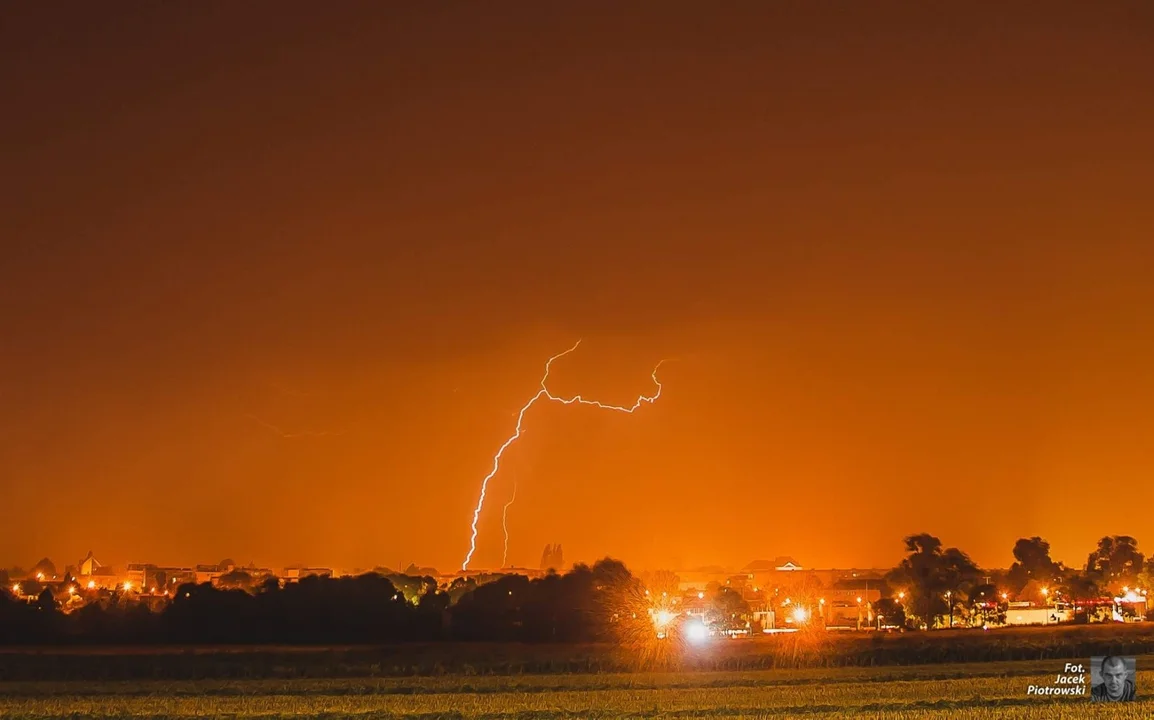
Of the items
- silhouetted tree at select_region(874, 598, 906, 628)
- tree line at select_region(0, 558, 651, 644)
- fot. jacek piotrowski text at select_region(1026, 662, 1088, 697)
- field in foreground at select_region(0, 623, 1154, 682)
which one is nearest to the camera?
fot. jacek piotrowski text at select_region(1026, 662, 1088, 697)

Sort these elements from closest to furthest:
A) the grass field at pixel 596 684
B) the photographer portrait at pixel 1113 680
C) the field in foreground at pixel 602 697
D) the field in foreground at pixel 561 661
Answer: the field in foreground at pixel 602 697 < the grass field at pixel 596 684 < the photographer portrait at pixel 1113 680 < the field in foreground at pixel 561 661

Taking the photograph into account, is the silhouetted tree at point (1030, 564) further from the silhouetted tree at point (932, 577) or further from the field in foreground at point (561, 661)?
the field in foreground at point (561, 661)

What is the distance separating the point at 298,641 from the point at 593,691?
137ft

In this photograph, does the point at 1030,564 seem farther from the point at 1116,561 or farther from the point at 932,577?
the point at 932,577

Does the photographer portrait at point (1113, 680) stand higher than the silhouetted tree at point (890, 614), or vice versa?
the silhouetted tree at point (890, 614)

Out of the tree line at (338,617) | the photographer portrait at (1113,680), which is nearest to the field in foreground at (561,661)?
the photographer portrait at (1113,680)

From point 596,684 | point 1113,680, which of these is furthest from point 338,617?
point 1113,680

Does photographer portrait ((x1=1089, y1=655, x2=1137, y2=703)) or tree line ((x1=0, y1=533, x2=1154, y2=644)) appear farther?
tree line ((x1=0, y1=533, x2=1154, y2=644))

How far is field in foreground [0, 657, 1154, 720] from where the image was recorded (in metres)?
29.7

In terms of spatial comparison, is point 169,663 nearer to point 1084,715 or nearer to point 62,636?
point 62,636

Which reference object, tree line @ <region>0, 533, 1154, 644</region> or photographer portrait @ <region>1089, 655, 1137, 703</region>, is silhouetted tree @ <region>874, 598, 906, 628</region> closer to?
tree line @ <region>0, 533, 1154, 644</region>

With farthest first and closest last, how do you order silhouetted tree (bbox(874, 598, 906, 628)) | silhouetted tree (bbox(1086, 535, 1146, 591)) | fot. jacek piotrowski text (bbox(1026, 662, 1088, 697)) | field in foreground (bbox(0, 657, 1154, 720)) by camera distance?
silhouetted tree (bbox(1086, 535, 1146, 591)) → silhouetted tree (bbox(874, 598, 906, 628)) → fot. jacek piotrowski text (bbox(1026, 662, 1088, 697)) → field in foreground (bbox(0, 657, 1154, 720))

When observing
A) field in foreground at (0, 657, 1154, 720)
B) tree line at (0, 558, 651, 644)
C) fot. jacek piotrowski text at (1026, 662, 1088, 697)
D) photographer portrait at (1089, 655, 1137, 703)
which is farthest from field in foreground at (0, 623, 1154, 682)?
tree line at (0, 558, 651, 644)

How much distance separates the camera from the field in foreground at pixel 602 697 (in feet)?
97.4
